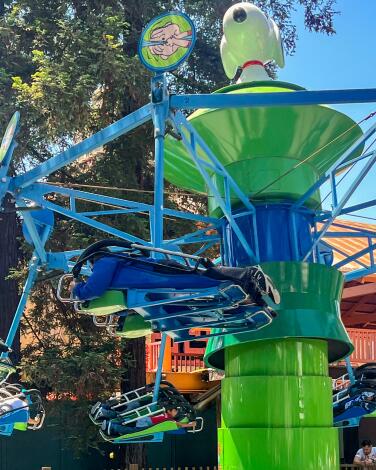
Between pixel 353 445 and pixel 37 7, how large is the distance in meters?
12.8

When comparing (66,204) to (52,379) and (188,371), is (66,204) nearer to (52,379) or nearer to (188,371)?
(52,379)

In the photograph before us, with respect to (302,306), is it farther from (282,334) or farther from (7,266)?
(7,266)

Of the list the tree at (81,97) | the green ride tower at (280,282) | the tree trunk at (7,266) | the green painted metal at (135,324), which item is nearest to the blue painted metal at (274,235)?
the green ride tower at (280,282)

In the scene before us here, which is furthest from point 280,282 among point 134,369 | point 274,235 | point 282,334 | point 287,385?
point 134,369

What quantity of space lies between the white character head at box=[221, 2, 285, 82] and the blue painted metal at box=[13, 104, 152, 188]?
6.19ft

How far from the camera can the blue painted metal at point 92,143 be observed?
19.9ft

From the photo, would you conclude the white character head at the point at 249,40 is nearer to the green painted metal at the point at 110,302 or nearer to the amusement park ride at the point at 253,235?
the amusement park ride at the point at 253,235

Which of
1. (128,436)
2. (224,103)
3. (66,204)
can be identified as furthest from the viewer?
(66,204)

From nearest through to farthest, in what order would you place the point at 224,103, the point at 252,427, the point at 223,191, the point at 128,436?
the point at 224,103
the point at 252,427
the point at 223,191
the point at 128,436

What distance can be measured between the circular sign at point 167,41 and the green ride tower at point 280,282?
892 millimetres

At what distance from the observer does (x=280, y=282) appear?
645 cm

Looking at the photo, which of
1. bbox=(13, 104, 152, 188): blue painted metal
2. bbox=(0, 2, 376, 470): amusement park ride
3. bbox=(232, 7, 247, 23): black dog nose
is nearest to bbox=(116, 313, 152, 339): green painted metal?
bbox=(0, 2, 376, 470): amusement park ride

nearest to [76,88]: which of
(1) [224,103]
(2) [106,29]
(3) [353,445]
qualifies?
(2) [106,29]

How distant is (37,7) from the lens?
600 inches
